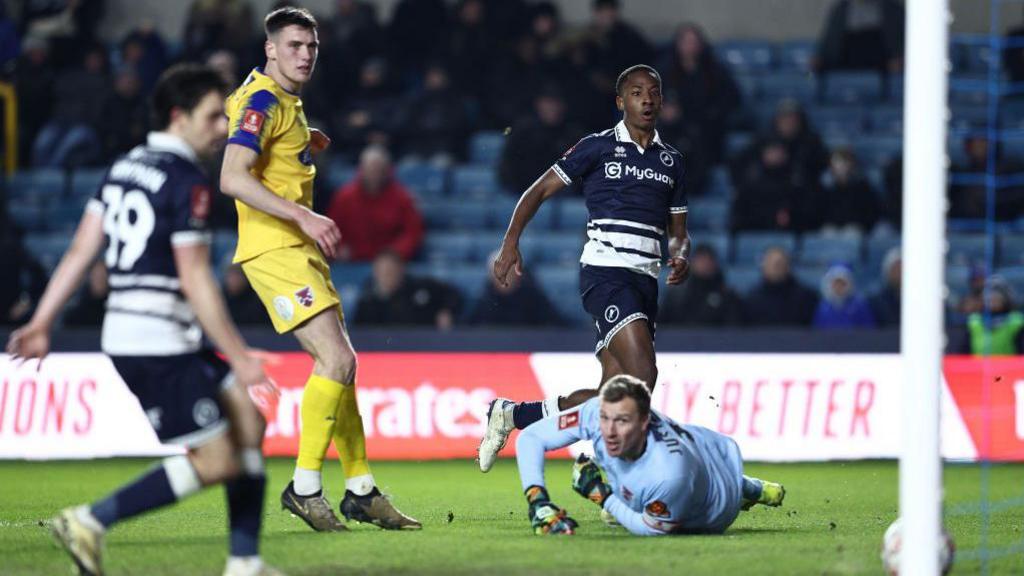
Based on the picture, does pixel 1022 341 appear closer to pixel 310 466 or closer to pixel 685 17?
pixel 685 17

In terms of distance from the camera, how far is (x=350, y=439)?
7.28 m

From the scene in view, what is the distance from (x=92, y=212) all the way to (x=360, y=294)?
862 centimetres

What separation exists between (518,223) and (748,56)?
9.62 meters

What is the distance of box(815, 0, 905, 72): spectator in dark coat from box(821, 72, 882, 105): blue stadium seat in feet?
0.53

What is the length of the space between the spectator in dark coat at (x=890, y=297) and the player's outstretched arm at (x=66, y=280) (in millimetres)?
9343

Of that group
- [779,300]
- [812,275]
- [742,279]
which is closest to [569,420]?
[779,300]

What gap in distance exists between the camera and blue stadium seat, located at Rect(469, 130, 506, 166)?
16.1 meters

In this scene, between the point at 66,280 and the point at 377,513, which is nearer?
the point at 66,280

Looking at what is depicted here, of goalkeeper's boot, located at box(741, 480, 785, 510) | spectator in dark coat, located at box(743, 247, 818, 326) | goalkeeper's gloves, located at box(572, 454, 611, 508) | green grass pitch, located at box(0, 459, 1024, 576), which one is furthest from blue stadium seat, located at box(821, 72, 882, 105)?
goalkeeper's gloves, located at box(572, 454, 611, 508)

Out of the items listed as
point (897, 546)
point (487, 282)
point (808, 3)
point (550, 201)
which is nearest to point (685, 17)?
point (808, 3)

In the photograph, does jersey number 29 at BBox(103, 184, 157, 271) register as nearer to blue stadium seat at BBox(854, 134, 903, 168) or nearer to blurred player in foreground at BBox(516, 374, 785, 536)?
blurred player in foreground at BBox(516, 374, 785, 536)

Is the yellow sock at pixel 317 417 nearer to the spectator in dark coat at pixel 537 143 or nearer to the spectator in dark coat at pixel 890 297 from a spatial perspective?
the spectator in dark coat at pixel 890 297

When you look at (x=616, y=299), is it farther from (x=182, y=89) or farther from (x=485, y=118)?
(x=485, y=118)

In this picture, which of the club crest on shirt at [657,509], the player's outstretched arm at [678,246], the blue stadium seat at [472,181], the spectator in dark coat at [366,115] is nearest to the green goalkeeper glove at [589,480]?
the club crest on shirt at [657,509]
